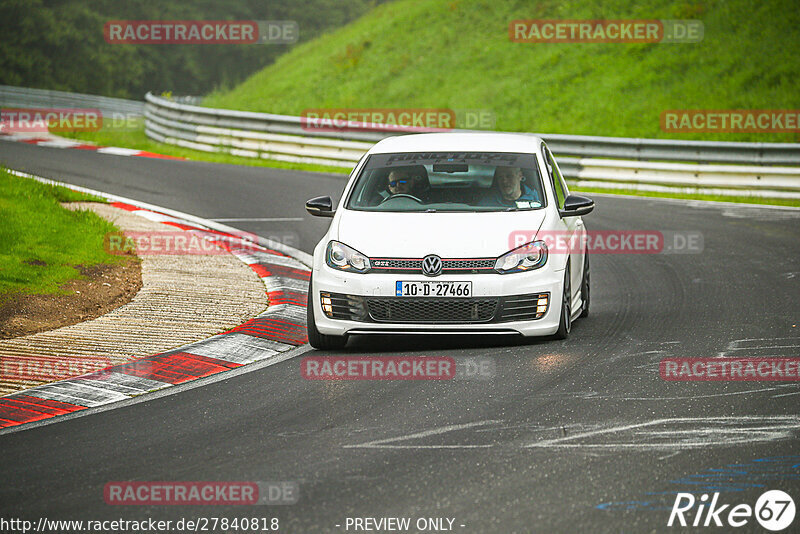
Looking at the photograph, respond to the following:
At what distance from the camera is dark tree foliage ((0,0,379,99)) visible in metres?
57.3

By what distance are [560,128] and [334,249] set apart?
1854 centimetres

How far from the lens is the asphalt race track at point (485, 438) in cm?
512

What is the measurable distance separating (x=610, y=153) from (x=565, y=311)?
12.8 meters

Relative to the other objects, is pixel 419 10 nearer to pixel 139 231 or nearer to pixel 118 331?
pixel 139 231

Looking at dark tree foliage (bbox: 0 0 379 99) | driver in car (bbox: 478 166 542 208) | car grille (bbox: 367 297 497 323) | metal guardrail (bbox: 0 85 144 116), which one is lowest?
car grille (bbox: 367 297 497 323)

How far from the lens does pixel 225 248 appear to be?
43.9 ft

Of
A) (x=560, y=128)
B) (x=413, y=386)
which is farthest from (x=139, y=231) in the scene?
(x=560, y=128)

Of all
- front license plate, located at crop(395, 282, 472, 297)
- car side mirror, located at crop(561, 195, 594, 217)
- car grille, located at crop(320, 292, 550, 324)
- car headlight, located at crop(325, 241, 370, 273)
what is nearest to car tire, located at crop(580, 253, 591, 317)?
car side mirror, located at crop(561, 195, 594, 217)

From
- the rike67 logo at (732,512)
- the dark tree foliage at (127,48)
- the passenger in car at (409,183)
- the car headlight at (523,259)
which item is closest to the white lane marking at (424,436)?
the rike67 logo at (732,512)

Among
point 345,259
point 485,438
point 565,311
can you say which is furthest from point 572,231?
point 485,438

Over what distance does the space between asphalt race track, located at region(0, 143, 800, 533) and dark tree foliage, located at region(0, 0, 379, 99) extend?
50.2 m

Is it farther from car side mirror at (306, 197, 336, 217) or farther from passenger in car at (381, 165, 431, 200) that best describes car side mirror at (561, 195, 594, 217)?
car side mirror at (306, 197, 336, 217)

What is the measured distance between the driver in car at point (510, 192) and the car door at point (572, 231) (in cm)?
29

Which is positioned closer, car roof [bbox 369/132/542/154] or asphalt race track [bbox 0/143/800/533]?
asphalt race track [bbox 0/143/800/533]
